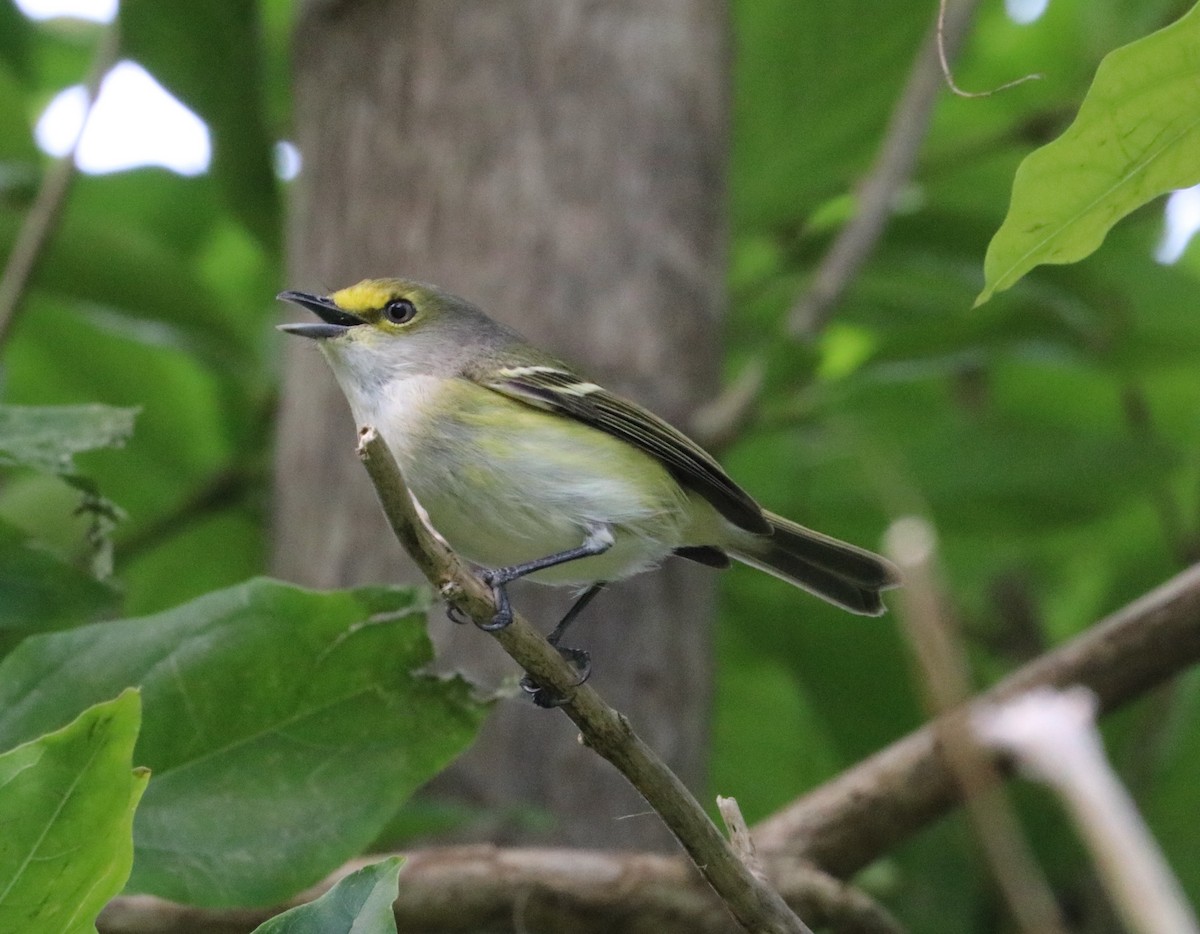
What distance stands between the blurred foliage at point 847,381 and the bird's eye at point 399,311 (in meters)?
0.79

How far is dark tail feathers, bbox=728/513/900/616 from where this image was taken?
3.12 meters

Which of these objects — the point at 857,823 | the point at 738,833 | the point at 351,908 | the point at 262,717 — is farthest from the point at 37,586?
the point at 857,823

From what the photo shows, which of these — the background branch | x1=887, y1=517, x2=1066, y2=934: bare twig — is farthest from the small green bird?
x1=887, y1=517, x2=1066, y2=934: bare twig

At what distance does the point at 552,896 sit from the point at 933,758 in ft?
2.30

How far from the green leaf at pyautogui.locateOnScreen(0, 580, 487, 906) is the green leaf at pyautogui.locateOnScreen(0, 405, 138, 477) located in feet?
0.89

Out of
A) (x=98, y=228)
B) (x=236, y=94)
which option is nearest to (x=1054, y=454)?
(x=236, y=94)

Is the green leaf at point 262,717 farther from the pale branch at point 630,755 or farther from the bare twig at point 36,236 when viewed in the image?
the bare twig at point 36,236

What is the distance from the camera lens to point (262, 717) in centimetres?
221

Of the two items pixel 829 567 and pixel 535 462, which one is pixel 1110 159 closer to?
pixel 535 462

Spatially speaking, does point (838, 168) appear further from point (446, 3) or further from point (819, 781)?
point (819, 781)

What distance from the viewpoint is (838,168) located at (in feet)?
13.9

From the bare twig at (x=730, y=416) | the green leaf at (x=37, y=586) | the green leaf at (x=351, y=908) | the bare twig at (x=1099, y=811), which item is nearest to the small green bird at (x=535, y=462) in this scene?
the bare twig at (x=730, y=416)

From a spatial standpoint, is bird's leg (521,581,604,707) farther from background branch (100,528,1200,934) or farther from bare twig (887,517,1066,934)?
bare twig (887,517,1066,934)

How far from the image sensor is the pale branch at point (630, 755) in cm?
168
